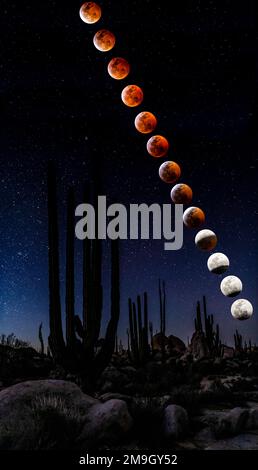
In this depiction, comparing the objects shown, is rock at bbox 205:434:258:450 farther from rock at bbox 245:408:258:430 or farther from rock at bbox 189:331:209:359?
rock at bbox 189:331:209:359

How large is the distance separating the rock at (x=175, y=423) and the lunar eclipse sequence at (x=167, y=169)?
5280 mm

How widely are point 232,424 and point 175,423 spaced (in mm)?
940

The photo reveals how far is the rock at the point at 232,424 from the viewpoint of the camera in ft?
19.7

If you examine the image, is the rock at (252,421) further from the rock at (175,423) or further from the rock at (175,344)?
the rock at (175,344)

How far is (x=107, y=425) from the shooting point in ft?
17.8

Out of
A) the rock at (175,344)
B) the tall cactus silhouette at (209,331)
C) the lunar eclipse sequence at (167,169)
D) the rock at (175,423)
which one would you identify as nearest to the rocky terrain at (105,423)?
the rock at (175,423)

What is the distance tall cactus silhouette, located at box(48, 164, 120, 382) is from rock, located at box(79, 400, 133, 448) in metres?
4.17

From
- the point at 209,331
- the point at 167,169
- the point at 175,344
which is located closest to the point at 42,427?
the point at 167,169

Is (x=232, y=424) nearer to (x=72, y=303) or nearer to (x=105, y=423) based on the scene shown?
(x=105, y=423)

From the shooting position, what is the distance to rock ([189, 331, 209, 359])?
21222 millimetres

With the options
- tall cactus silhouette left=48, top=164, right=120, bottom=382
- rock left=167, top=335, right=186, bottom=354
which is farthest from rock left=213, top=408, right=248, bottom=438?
rock left=167, top=335, right=186, bottom=354
